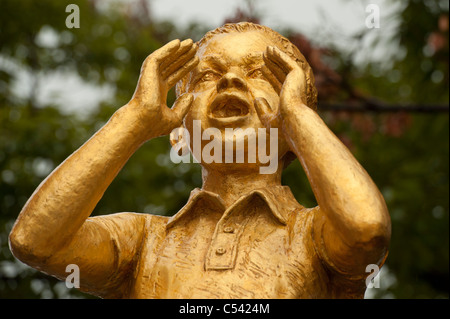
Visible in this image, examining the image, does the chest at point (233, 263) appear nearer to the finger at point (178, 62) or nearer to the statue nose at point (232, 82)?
the statue nose at point (232, 82)

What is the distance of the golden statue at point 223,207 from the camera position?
3.90m

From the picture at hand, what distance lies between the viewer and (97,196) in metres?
4.03

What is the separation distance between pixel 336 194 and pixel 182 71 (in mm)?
1141

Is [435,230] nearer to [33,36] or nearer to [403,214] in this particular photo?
[403,214]

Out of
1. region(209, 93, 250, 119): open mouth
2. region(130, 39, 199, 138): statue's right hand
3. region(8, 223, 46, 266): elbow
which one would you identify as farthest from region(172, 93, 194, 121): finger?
region(8, 223, 46, 266): elbow

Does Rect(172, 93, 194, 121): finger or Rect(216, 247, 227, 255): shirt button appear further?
Rect(172, 93, 194, 121): finger

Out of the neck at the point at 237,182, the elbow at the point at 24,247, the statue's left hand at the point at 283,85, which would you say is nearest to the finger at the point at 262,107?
the statue's left hand at the point at 283,85

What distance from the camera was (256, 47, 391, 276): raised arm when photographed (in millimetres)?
3740

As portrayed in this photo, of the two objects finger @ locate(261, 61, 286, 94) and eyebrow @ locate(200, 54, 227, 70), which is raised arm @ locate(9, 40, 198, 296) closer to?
eyebrow @ locate(200, 54, 227, 70)

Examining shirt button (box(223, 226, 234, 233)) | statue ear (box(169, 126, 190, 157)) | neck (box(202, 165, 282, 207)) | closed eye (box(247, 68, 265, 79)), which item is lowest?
shirt button (box(223, 226, 234, 233))

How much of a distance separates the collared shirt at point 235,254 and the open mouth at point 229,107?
1.33 feet

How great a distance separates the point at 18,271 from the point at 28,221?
543 cm
